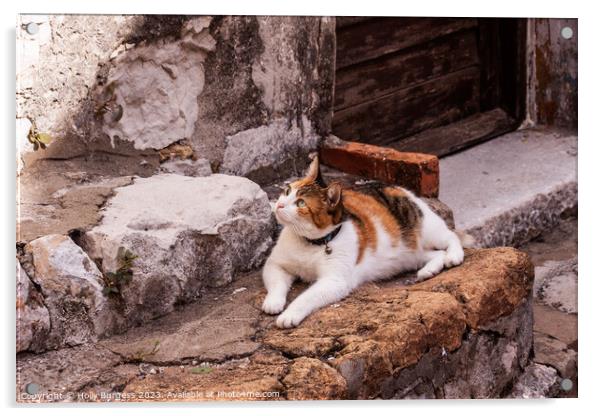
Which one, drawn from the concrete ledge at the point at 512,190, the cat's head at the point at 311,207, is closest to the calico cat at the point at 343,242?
the cat's head at the point at 311,207

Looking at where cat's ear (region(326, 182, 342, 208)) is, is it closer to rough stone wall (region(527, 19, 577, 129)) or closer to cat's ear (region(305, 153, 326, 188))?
cat's ear (region(305, 153, 326, 188))

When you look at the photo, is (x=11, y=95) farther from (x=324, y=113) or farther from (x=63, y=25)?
(x=324, y=113)

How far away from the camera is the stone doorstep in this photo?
7.14ft

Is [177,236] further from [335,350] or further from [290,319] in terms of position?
[335,350]

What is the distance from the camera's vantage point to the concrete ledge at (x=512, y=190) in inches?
116

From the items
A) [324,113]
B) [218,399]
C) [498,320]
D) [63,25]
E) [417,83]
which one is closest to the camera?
[218,399]

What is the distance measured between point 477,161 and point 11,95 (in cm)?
155

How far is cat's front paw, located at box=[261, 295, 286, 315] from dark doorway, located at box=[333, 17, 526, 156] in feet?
2.95

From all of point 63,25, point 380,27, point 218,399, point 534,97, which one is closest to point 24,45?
point 63,25

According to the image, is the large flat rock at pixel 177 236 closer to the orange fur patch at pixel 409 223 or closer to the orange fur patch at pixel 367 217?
the orange fur patch at pixel 367 217

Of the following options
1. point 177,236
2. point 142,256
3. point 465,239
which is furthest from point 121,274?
point 465,239

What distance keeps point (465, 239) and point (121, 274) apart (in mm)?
1086

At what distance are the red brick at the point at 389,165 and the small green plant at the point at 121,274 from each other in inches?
32.3

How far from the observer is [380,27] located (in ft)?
10.2
